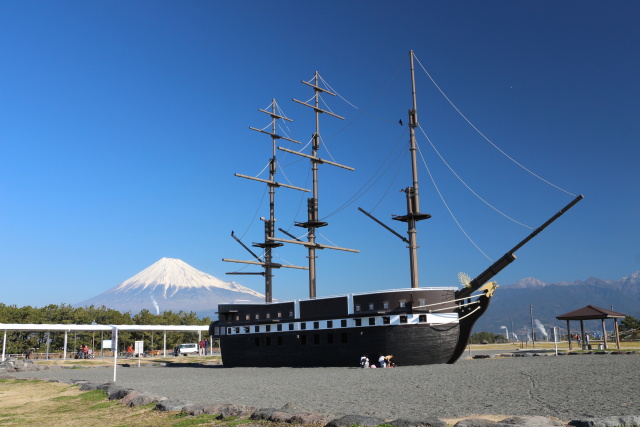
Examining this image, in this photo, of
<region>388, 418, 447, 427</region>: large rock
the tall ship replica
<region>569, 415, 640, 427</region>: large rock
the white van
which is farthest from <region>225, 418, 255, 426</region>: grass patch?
the white van

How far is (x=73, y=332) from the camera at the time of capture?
60406mm

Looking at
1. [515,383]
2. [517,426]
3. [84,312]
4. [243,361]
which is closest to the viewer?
[517,426]

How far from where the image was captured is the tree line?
56.2 m

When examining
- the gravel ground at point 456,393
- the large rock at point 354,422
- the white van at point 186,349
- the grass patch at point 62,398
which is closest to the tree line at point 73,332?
the white van at point 186,349

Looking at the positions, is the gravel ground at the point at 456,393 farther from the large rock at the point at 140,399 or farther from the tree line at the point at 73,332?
the tree line at the point at 73,332

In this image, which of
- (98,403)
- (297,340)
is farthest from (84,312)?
(98,403)

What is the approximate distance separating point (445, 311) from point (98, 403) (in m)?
19.9

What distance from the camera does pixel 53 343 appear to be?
195 ft

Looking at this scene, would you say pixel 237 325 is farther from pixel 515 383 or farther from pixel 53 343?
pixel 53 343

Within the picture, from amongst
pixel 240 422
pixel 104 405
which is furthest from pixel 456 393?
pixel 104 405

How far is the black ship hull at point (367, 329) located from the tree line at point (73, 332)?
99.2 feet

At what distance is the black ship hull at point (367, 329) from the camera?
29.4 m

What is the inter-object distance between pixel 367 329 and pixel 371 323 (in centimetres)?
44

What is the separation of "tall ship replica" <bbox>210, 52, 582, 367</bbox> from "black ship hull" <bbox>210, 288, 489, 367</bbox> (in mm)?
55
